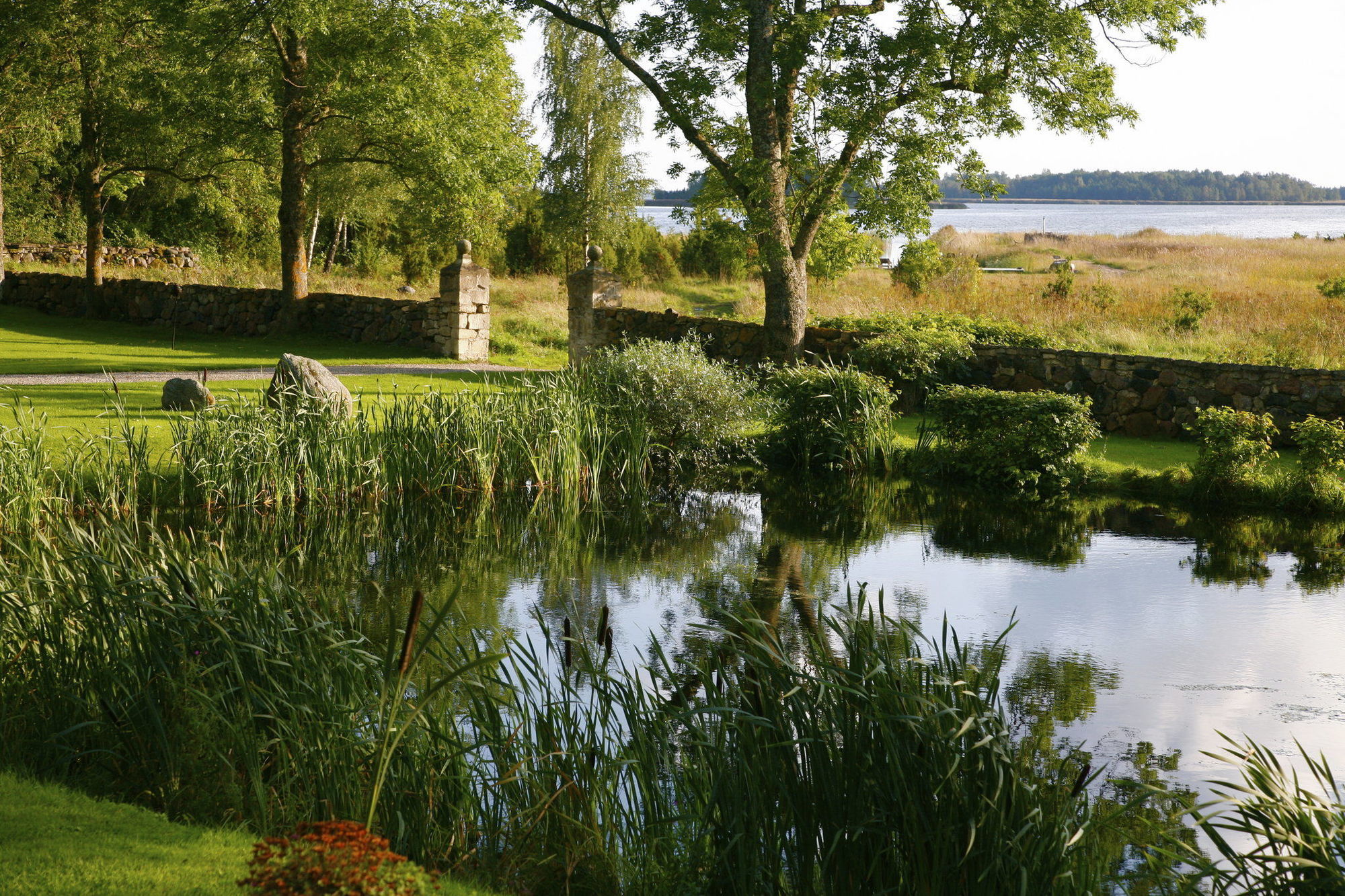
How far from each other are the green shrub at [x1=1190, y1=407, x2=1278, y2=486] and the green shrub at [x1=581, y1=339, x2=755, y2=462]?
14.6ft

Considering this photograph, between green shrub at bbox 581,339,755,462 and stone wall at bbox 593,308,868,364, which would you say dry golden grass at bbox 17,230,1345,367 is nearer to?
stone wall at bbox 593,308,868,364

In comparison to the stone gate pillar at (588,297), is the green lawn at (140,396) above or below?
below

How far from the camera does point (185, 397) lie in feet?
37.3

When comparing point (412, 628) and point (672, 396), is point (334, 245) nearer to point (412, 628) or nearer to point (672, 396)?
point (672, 396)

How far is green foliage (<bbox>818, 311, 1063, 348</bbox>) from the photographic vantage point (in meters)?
14.6

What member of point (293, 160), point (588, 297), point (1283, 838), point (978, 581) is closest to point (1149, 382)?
point (978, 581)

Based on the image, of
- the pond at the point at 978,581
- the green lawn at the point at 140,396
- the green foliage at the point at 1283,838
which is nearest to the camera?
the green foliage at the point at 1283,838

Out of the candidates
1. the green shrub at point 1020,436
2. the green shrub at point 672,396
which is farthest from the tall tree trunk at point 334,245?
the green shrub at point 1020,436

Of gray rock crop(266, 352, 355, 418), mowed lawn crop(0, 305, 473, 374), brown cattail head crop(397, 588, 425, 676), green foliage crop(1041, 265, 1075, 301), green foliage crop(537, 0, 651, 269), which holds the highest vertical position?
green foliage crop(537, 0, 651, 269)

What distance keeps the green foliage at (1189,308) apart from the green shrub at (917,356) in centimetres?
553

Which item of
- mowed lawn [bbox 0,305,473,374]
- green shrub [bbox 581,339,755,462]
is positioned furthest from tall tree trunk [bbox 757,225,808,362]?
mowed lawn [bbox 0,305,473,374]

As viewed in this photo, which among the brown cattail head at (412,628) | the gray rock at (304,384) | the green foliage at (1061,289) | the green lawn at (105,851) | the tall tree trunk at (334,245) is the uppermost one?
the tall tree trunk at (334,245)

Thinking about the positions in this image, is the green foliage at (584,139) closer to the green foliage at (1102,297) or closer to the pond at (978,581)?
the green foliage at (1102,297)

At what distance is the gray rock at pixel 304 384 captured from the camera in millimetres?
10195
